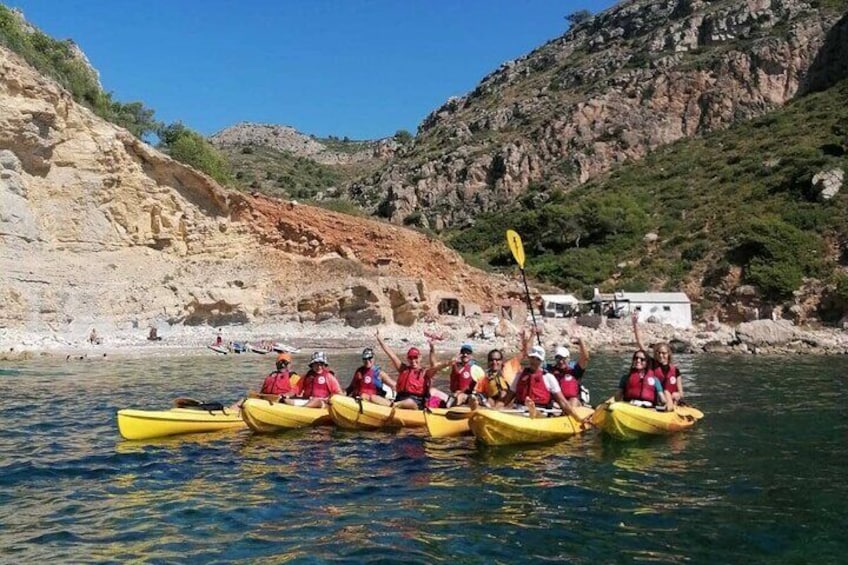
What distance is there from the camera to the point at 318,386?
10.6m

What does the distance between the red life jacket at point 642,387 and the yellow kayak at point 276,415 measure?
4.22m

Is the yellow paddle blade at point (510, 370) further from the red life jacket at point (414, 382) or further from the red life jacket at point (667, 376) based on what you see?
the red life jacket at point (667, 376)

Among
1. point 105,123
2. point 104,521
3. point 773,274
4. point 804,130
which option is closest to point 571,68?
point 804,130

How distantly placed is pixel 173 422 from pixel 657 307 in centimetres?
2938

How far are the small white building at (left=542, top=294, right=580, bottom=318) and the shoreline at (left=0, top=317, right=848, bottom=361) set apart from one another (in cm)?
422

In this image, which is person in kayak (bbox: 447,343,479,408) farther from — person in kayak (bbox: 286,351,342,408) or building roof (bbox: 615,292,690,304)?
building roof (bbox: 615,292,690,304)

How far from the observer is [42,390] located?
1473 cm

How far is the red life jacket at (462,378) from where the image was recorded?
426 inches

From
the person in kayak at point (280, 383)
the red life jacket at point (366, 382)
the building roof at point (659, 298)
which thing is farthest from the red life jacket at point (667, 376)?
the building roof at point (659, 298)

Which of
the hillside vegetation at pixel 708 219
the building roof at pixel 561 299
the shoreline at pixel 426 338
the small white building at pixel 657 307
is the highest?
the hillside vegetation at pixel 708 219

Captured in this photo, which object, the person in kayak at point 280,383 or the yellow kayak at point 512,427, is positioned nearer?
the yellow kayak at point 512,427

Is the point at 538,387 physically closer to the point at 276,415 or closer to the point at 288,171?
the point at 276,415

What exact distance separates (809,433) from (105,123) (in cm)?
2664

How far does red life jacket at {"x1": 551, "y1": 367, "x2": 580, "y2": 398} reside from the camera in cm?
1016
